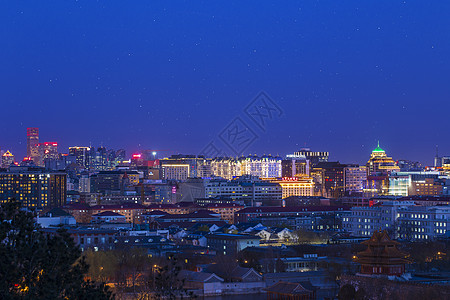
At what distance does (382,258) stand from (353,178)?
240ft

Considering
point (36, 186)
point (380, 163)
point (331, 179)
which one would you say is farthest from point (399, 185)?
point (36, 186)

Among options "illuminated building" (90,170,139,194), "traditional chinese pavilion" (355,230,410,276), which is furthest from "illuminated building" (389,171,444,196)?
"traditional chinese pavilion" (355,230,410,276)

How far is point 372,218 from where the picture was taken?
47.5 metres

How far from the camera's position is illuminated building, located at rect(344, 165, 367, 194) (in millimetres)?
95500

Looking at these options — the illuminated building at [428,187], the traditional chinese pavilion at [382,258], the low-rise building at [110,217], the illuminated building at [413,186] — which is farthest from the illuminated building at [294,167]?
the traditional chinese pavilion at [382,258]

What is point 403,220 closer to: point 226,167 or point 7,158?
point 226,167

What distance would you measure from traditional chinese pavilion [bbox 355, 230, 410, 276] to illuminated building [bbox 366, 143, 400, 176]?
76255 mm

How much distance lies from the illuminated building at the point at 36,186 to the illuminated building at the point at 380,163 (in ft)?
140

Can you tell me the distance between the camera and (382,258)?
23594 millimetres

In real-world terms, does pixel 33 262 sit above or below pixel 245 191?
below

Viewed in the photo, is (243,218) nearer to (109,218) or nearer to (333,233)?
(109,218)

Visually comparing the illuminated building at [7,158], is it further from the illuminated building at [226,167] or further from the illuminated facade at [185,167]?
the illuminated building at [226,167]

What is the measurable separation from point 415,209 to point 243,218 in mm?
13777

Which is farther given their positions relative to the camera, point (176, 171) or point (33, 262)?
point (176, 171)
